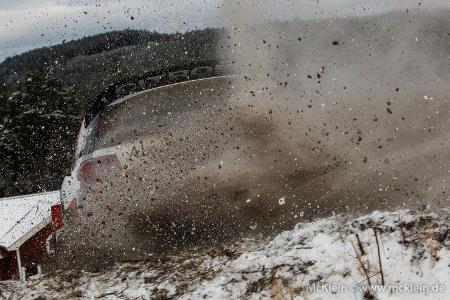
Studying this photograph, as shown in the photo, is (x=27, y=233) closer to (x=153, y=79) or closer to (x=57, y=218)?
(x=57, y=218)

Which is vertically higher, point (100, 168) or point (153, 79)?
point (153, 79)

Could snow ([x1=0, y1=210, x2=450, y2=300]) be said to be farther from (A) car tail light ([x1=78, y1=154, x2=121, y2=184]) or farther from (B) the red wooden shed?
(B) the red wooden shed

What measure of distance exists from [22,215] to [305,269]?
8639 millimetres

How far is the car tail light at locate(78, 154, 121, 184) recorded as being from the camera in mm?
5938

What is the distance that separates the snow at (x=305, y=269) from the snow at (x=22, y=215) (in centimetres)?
383

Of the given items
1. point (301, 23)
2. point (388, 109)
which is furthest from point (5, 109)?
point (388, 109)

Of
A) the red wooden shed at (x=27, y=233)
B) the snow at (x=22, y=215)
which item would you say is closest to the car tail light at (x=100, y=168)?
the red wooden shed at (x=27, y=233)

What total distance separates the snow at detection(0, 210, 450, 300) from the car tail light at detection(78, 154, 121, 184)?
108cm

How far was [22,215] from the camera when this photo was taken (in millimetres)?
11250

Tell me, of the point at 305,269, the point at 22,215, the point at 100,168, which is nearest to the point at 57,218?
the point at 100,168

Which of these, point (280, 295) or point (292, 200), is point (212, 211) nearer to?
point (292, 200)

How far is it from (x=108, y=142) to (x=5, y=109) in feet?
116

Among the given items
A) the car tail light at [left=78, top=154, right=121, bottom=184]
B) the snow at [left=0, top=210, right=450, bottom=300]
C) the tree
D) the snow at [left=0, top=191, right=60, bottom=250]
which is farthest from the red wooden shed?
the tree

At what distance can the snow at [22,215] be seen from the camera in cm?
952
